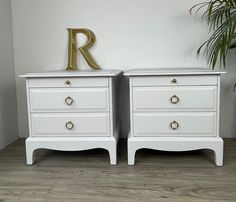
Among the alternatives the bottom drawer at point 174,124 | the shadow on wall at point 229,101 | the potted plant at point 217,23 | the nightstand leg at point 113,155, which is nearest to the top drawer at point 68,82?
the bottom drawer at point 174,124

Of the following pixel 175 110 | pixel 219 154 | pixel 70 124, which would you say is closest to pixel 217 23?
pixel 175 110

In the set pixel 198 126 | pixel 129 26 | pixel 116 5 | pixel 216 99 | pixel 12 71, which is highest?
pixel 116 5

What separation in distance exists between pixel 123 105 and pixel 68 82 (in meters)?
0.68

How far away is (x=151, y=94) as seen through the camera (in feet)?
5.09

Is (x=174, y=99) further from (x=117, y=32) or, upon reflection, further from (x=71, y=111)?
(x=117, y=32)

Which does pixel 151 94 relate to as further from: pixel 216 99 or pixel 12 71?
pixel 12 71

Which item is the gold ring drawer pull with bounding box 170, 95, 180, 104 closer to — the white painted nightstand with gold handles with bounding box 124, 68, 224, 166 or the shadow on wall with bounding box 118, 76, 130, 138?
the white painted nightstand with gold handles with bounding box 124, 68, 224, 166

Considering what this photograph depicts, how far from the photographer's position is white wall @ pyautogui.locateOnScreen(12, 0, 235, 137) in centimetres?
202

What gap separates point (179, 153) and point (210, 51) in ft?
2.61

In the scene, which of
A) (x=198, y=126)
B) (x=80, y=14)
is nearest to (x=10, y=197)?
(x=198, y=126)

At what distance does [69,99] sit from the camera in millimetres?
1575

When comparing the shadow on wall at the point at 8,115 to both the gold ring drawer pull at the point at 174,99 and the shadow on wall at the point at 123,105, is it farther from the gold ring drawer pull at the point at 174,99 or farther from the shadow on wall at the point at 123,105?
the gold ring drawer pull at the point at 174,99

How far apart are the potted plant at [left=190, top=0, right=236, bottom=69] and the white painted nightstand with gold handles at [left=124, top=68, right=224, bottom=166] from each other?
285 millimetres

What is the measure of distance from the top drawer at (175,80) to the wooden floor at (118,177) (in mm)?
482
